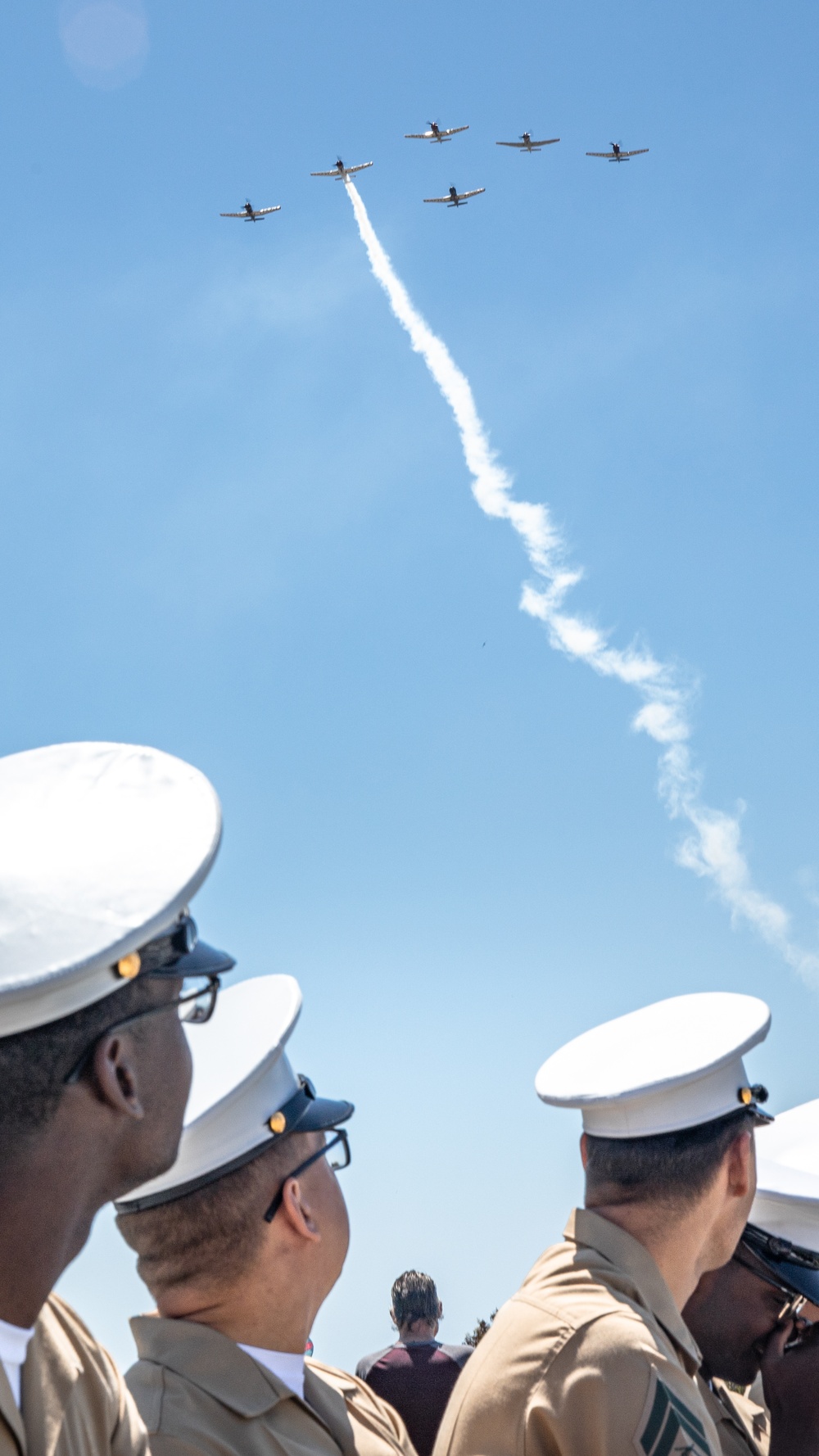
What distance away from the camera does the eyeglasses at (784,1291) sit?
6.17m

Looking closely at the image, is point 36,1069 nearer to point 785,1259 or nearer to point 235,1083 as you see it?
point 235,1083

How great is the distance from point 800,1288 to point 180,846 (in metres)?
4.43

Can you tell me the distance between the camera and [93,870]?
301 cm

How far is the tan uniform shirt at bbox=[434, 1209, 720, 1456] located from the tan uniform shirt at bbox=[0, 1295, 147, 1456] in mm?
1490

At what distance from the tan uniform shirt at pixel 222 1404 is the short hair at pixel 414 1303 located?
18.3ft


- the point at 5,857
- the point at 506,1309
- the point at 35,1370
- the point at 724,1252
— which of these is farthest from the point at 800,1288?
the point at 5,857

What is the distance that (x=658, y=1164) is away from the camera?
17.7ft

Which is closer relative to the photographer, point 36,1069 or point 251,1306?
point 36,1069

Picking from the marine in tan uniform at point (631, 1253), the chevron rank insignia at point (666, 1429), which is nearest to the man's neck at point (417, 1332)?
the marine in tan uniform at point (631, 1253)

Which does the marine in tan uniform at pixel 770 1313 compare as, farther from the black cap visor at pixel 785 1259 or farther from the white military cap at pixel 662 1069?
the white military cap at pixel 662 1069

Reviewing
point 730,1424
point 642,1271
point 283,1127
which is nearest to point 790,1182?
point 730,1424

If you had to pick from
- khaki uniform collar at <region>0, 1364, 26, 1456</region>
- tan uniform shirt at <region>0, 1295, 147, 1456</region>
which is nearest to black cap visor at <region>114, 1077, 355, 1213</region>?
tan uniform shirt at <region>0, 1295, 147, 1456</region>

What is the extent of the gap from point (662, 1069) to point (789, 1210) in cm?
160

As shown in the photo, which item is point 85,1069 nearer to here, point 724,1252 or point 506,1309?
point 506,1309
